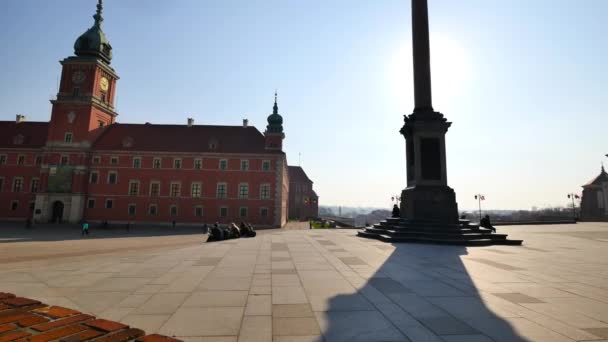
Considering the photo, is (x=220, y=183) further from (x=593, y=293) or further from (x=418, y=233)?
(x=593, y=293)

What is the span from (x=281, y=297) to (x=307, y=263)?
3509 millimetres

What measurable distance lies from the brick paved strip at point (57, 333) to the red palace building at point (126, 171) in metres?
39.1

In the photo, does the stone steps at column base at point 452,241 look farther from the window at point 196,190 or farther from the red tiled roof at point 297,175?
the red tiled roof at point 297,175

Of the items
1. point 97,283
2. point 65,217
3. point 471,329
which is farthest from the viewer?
point 65,217

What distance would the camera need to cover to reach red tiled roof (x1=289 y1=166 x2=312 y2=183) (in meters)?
Answer: 80.5

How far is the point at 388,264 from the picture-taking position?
8.24 m

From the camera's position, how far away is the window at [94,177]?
139 ft

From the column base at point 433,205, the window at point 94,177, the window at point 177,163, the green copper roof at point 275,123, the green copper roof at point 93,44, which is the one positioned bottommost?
the column base at point 433,205

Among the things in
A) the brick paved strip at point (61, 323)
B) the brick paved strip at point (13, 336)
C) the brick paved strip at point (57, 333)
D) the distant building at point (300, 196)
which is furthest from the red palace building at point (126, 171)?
the brick paved strip at point (13, 336)

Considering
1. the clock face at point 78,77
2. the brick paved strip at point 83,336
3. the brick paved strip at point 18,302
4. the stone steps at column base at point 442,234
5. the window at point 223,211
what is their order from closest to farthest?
the brick paved strip at point 83,336
the brick paved strip at point 18,302
the stone steps at column base at point 442,234
the window at point 223,211
the clock face at point 78,77

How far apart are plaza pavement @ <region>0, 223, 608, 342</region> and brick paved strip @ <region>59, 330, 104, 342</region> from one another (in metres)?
0.93

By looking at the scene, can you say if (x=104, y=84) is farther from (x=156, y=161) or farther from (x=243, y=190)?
Result: (x=243, y=190)

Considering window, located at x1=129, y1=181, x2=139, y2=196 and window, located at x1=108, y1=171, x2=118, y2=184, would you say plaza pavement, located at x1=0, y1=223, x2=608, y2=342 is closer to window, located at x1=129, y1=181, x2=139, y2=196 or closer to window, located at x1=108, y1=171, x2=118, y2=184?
window, located at x1=129, y1=181, x2=139, y2=196

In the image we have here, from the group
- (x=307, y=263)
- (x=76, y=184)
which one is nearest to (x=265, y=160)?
(x=76, y=184)
